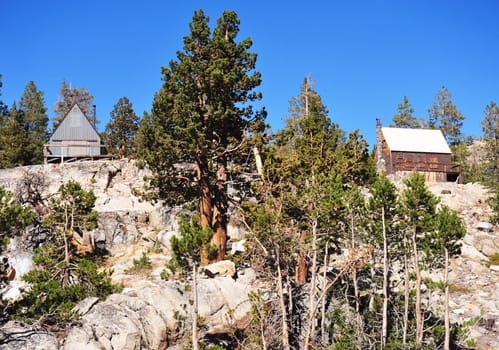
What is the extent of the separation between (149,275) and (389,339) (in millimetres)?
12004

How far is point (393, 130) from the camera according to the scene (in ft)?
157

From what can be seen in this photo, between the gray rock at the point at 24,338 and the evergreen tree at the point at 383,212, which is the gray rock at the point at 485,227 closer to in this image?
the evergreen tree at the point at 383,212

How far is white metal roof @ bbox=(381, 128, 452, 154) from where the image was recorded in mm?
45312

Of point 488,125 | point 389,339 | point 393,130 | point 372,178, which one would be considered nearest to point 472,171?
point 488,125

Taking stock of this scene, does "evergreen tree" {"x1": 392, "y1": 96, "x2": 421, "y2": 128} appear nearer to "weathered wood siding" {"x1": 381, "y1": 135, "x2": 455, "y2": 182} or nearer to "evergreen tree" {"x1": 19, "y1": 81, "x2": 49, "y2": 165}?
"weathered wood siding" {"x1": 381, "y1": 135, "x2": 455, "y2": 182}

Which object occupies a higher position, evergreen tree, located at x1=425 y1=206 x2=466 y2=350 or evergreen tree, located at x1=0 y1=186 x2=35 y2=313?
evergreen tree, located at x1=0 y1=186 x2=35 y2=313

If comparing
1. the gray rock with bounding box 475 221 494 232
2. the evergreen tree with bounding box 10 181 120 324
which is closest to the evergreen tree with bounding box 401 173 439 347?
the evergreen tree with bounding box 10 181 120 324

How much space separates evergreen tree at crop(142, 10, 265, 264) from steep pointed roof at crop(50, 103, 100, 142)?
26798mm

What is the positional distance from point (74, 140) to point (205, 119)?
96.1 ft

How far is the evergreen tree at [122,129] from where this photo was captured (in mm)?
48031

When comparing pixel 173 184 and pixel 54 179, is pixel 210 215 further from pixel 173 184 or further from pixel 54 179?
pixel 54 179

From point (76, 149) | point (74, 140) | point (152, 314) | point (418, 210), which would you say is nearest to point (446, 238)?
point (418, 210)

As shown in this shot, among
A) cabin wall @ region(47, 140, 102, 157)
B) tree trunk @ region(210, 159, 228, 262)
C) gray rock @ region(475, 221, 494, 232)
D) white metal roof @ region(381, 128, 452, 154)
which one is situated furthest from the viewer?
white metal roof @ region(381, 128, 452, 154)

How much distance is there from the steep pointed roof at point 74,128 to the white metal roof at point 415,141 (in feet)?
104
